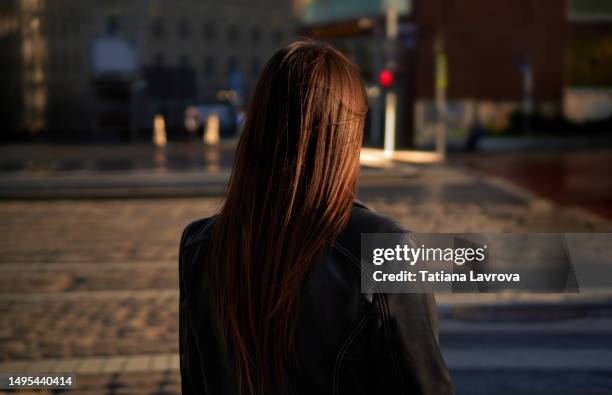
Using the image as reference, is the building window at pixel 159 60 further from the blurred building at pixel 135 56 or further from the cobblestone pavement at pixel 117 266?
the cobblestone pavement at pixel 117 266

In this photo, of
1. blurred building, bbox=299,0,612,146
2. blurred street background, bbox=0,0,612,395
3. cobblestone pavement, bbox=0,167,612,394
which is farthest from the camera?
blurred building, bbox=299,0,612,146

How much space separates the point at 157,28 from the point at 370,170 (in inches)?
2385

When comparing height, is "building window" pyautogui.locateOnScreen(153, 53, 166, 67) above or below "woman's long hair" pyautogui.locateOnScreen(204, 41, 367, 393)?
below

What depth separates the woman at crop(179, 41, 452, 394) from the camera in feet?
5.48

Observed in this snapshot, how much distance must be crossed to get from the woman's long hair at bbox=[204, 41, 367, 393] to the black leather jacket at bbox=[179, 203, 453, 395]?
0.10 feet

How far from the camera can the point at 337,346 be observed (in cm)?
172

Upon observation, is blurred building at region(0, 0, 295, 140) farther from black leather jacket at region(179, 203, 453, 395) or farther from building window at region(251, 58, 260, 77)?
black leather jacket at region(179, 203, 453, 395)

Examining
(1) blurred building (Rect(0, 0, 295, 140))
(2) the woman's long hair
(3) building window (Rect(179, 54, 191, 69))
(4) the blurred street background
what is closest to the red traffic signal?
(4) the blurred street background

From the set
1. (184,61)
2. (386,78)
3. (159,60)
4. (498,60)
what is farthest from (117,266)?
(184,61)

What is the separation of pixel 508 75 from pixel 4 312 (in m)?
37.7

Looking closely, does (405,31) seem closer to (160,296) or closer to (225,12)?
(160,296)

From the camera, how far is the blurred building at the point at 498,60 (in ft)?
137

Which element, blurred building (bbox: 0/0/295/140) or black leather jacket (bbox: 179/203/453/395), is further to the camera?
blurred building (bbox: 0/0/295/140)

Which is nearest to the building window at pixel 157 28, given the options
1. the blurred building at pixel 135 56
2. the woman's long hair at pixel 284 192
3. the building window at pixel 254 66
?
the blurred building at pixel 135 56
